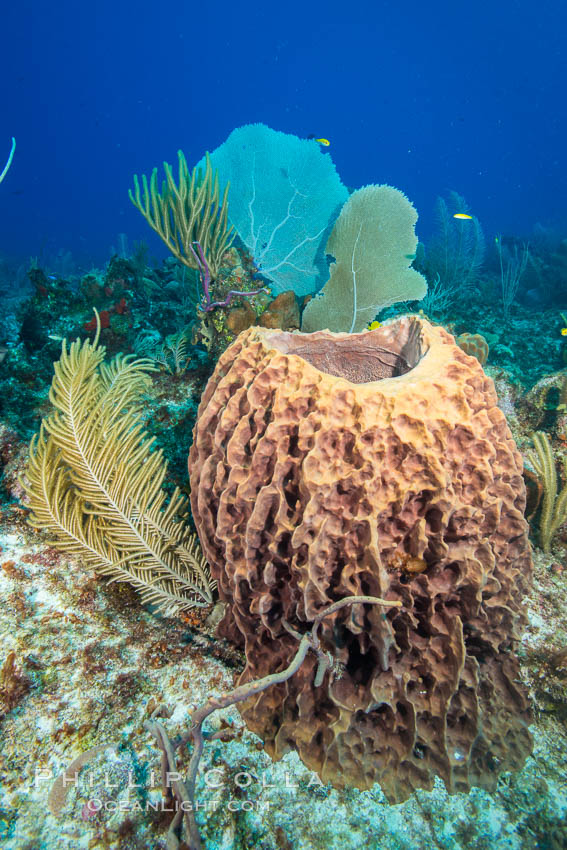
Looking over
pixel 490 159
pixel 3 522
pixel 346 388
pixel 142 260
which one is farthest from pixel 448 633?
pixel 490 159

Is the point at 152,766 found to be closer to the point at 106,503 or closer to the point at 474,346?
the point at 106,503

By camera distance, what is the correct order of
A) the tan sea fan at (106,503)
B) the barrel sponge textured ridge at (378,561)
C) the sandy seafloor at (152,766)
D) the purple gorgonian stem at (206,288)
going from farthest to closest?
the purple gorgonian stem at (206,288) → the tan sea fan at (106,503) → the barrel sponge textured ridge at (378,561) → the sandy seafloor at (152,766)

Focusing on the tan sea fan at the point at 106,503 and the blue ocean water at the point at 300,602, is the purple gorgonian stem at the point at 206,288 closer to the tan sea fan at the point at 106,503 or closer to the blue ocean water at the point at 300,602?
the blue ocean water at the point at 300,602

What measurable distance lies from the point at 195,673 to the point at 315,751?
0.74 m

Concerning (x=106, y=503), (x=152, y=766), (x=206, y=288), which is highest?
(x=206, y=288)

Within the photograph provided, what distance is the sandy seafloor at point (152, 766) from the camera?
5.24ft

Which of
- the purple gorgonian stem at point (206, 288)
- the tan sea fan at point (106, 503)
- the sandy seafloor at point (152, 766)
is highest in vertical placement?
the purple gorgonian stem at point (206, 288)

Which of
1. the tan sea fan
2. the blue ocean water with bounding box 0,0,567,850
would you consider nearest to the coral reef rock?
the blue ocean water with bounding box 0,0,567,850

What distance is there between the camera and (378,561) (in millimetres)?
1704

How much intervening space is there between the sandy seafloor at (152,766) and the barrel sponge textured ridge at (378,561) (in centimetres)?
11

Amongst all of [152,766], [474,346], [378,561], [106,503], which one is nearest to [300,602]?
A: [378,561]

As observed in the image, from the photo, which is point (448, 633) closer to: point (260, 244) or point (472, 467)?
point (472, 467)

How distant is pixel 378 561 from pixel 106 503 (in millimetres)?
1817

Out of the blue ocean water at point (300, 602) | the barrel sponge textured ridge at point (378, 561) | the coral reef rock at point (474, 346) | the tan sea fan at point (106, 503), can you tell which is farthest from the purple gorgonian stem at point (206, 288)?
the barrel sponge textured ridge at point (378, 561)
